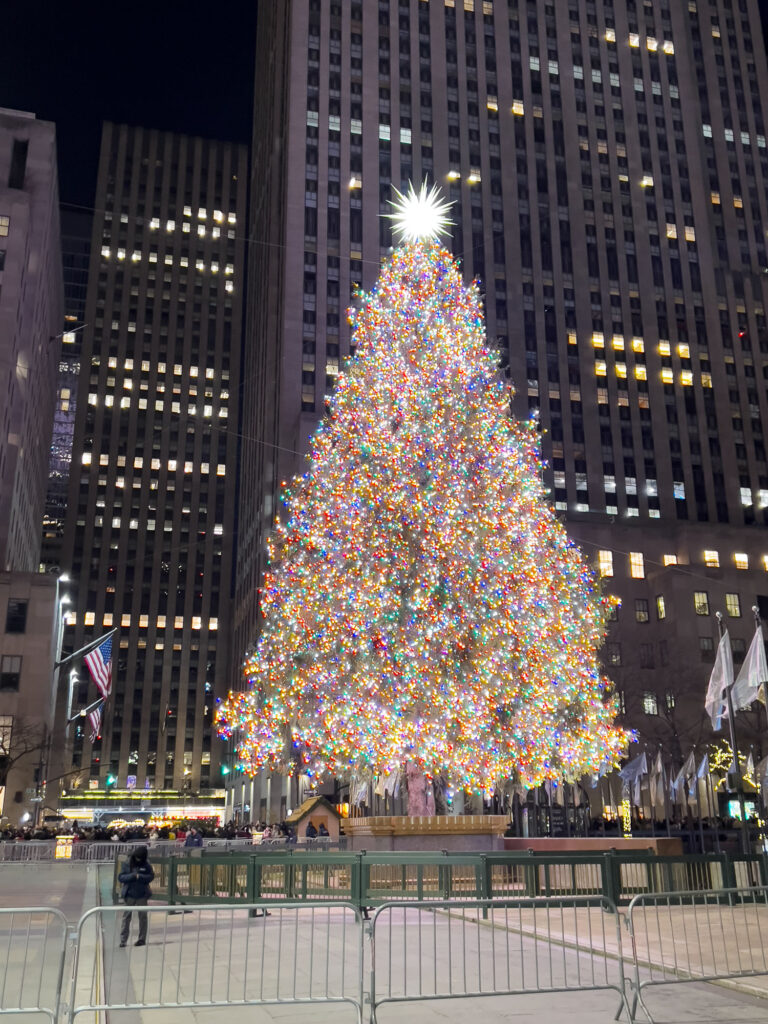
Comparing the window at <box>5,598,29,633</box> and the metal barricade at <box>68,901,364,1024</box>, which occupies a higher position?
the window at <box>5,598,29,633</box>

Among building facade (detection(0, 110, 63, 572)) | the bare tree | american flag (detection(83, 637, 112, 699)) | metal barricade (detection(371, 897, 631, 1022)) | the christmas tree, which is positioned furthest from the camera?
building facade (detection(0, 110, 63, 572))

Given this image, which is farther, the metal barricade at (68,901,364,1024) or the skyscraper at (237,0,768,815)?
the skyscraper at (237,0,768,815)

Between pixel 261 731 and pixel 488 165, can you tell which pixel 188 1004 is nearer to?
pixel 261 731

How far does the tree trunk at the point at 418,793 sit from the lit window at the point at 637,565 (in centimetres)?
5339

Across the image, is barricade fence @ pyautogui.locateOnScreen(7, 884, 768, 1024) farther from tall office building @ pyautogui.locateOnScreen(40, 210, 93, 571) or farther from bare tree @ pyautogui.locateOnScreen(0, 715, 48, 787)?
tall office building @ pyautogui.locateOnScreen(40, 210, 93, 571)

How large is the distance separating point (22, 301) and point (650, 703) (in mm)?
61712

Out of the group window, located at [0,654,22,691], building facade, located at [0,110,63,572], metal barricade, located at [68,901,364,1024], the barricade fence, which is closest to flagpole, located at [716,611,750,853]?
the barricade fence

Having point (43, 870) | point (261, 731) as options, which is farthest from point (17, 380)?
point (261, 731)

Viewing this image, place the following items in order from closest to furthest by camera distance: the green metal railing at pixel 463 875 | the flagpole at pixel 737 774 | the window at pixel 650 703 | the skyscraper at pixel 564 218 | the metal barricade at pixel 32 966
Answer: the metal barricade at pixel 32 966 → the green metal railing at pixel 463 875 → the flagpole at pixel 737 774 → the window at pixel 650 703 → the skyscraper at pixel 564 218

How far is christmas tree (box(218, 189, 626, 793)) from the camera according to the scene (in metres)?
25.8

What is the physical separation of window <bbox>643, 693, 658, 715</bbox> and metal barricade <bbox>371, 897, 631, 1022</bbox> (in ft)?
175

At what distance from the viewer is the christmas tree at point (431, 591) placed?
25750 mm

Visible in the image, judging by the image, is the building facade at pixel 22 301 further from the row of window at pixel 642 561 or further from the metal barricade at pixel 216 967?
the metal barricade at pixel 216 967

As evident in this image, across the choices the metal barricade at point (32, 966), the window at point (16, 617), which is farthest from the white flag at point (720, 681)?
the window at point (16, 617)
